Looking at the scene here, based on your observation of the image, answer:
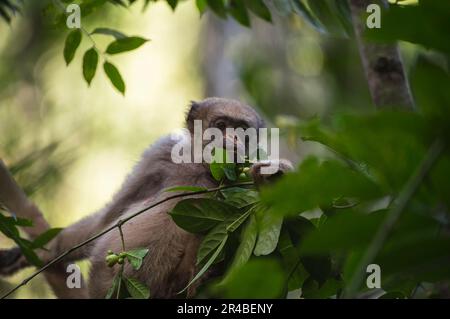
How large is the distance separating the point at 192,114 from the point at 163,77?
9335 millimetres

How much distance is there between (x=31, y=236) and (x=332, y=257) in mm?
3376

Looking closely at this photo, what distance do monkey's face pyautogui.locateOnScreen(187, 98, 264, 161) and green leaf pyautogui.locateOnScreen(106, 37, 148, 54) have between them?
47.2 inches

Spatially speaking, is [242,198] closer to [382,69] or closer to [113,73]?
[382,69]

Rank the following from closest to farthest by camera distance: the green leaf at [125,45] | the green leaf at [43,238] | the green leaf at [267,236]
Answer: the green leaf at [267,236], the green leaf at [43,238], the green leaf at [125,45]

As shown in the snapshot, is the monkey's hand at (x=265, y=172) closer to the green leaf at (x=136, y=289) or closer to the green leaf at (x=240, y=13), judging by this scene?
the green leaf at (x=136, y=289)

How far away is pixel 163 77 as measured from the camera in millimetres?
15039

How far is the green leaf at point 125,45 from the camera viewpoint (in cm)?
419

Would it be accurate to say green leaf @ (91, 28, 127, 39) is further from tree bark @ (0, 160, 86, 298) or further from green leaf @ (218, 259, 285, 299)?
green leaf @ (218, 259, 285, 299)

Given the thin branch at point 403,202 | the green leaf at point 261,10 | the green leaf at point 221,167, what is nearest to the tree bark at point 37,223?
the green leaf at point 261,10

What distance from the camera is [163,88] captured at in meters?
15.0

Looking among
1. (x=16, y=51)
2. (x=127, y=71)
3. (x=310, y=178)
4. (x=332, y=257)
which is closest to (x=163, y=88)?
(x=127, y=71)

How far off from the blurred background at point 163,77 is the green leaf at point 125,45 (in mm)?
6122

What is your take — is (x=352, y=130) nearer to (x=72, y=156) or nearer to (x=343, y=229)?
(x=343, y=229)

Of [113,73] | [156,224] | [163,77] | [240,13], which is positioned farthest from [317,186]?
[163,77]
